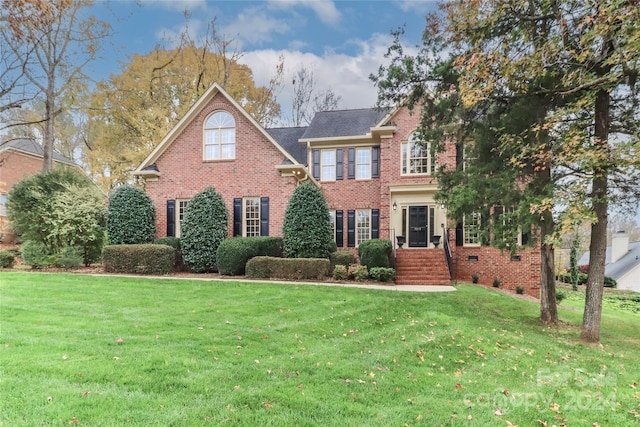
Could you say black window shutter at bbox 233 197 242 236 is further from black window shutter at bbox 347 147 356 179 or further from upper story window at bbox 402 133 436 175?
upper story window at bbox 402 133 436 175

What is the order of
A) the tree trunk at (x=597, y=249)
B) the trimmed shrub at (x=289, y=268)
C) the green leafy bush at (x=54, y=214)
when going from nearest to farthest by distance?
the tree trunk at (x=597, y=249) < the trimmed shrub at (x=289, y=268) < the green leafy bush at (x=54, y=214)

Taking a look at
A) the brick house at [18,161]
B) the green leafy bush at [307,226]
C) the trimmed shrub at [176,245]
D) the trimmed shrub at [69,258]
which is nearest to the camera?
the green leafy bush at [307,226]

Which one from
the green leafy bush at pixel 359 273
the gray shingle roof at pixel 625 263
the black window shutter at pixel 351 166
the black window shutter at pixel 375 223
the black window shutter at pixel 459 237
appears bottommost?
the gray shingle roof at pixel 625 263

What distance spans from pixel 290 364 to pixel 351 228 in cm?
1256

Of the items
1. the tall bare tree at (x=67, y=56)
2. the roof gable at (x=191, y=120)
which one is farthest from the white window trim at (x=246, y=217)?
the tall bare tree at (x=67, y=56)

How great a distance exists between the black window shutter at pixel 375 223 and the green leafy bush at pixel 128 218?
9.53 m

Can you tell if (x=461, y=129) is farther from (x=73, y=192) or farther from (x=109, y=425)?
(x=73, y=192)

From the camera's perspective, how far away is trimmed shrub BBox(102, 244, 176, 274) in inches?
504

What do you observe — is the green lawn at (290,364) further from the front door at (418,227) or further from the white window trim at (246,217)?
the front door at (418,227)

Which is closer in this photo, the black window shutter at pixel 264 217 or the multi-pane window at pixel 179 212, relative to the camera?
the black window shutter at pixel 264 217

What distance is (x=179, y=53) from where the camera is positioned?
2628 cm

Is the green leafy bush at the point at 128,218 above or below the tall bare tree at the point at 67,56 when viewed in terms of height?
below

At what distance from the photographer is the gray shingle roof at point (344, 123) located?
17422 millimetres

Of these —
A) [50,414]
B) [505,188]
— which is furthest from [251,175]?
[50,414]
